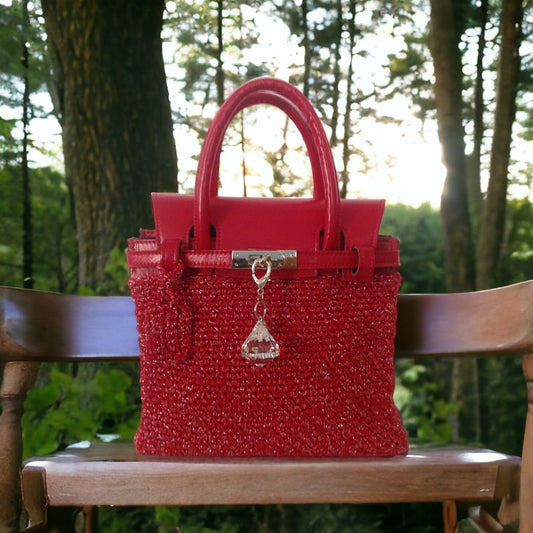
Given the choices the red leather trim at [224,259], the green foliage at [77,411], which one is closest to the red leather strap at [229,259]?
the red leather trim at [224,259]

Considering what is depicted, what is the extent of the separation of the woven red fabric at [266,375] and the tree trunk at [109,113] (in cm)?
66

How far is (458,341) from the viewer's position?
0.87 m

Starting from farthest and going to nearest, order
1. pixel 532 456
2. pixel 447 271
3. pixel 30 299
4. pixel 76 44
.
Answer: pixel 447 271, pixel 76 44, pixel 30 299, pixel 532 456

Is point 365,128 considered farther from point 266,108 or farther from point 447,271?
point 447,271

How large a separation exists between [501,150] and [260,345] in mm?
1079

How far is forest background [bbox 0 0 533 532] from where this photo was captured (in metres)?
1.31

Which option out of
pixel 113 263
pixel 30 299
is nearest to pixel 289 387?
pixel 30 299

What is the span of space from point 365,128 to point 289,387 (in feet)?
2.94

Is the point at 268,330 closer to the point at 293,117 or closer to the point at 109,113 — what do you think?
the point at 293,117

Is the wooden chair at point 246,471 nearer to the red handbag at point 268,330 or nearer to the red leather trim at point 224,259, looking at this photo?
the red handbag at point 268,330

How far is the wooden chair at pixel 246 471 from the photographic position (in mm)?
653

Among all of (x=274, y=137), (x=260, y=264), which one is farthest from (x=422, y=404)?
(x=260, y=264)

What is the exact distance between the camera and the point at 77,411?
1218mm

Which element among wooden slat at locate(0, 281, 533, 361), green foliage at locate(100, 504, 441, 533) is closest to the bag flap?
wooden slat at locate(0, 281, 533, 361)
